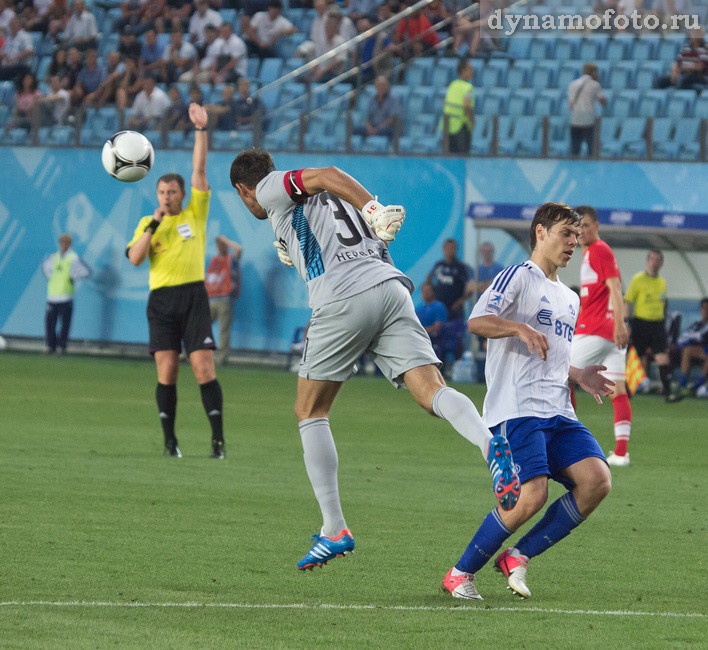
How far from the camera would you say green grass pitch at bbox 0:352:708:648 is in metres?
5.38

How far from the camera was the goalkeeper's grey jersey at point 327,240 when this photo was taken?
6.46 m

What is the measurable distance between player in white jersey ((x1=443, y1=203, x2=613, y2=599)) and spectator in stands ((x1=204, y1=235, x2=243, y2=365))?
58.7 feet

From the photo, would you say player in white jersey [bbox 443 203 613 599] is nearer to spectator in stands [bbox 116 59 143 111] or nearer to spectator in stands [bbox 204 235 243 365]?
spectator in stands [bbox 204 235 243 365]

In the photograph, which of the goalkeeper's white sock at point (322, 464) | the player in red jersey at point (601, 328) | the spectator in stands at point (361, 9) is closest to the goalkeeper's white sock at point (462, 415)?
the goalkeeper's white sock at point (322, 464)

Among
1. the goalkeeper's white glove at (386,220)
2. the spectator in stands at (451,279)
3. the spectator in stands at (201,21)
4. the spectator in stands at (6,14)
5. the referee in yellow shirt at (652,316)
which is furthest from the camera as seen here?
the spectator in stands at (6,14)

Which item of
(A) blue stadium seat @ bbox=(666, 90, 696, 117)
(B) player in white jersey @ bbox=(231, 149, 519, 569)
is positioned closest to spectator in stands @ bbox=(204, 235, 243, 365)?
(A) blue stadium seat @ bbox=(666, 90, 696, 117)

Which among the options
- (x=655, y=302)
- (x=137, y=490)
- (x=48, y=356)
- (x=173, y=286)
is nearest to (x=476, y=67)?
(x=655, y=302)

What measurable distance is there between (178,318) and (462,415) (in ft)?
17.8

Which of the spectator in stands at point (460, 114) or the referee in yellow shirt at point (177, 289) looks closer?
the referee in yellow shirt at point (177, 289)

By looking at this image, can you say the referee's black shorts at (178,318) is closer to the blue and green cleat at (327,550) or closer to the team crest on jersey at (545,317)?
the blue and green cleat at (327,550)

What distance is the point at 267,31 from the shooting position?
87.2ft

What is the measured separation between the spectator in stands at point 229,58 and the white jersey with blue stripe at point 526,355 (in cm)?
1981

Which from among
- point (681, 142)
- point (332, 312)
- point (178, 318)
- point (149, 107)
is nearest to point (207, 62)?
point (149, 107)

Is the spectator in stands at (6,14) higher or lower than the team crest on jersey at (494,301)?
higher
